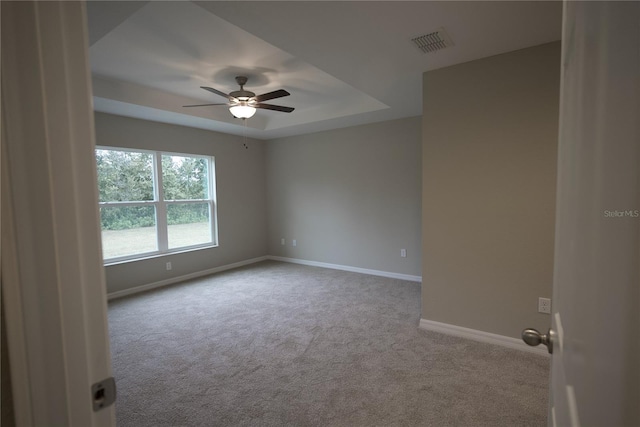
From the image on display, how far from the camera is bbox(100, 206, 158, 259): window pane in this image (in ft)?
13.3

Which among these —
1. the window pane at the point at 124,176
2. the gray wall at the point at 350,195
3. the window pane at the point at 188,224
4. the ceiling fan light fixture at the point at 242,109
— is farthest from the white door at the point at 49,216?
the window pane at the point at 188,224

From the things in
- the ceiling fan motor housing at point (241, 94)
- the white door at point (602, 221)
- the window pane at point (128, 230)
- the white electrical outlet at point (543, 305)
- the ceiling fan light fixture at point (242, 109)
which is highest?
the ceiling fan motor housing at point (241, 94)

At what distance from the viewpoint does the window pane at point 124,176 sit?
400 cm

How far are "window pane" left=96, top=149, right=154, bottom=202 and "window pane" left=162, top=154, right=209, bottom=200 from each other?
0.23 metres

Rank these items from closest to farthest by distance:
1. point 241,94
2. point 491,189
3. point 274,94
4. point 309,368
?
point 309,368 < point 491,189 < point 274,94 < point 241,94

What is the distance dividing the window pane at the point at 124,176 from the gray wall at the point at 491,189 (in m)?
3.86

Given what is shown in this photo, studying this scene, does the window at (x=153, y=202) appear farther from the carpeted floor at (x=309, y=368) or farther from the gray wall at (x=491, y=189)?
the gray wall at (x=491, y=189)

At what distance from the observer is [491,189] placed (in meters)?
2.59

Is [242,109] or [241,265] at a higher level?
[242,109]

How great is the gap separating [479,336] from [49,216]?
308 cm

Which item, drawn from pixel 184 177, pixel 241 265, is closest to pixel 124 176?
pixel 184 177

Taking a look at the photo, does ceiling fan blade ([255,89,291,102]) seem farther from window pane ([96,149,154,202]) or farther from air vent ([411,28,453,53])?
window pane ([96,149,154,202])

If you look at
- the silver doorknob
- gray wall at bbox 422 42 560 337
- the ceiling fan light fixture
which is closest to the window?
the ceiling fan light fixture

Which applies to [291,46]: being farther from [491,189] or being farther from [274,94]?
[491,189]
